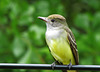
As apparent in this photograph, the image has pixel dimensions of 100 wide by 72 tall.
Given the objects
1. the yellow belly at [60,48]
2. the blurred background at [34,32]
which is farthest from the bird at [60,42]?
the blurred background at [34,32]

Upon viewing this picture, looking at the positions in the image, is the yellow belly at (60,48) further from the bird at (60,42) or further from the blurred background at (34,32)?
the blurred background at (34,32)

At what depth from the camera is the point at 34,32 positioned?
17.6 feet

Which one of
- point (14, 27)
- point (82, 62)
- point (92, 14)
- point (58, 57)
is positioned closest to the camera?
point (58, 57)

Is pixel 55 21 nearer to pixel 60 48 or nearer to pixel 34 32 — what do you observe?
pixel 60 48

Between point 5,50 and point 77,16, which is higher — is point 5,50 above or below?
below

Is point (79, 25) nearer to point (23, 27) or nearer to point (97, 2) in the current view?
point (97, 2)

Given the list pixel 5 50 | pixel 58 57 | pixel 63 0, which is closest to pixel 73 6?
pixel 63 0

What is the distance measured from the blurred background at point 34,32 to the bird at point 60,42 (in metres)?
0.88

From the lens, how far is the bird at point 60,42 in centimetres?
423

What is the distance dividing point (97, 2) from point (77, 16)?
1.53 ft

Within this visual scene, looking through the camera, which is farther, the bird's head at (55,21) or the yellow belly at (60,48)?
the bird's head at (55,21)

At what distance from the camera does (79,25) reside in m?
6.16

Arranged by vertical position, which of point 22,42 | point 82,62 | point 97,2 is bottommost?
point 82,62

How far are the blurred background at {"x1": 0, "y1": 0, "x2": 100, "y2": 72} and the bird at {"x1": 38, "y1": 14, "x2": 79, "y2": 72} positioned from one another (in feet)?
2.90
